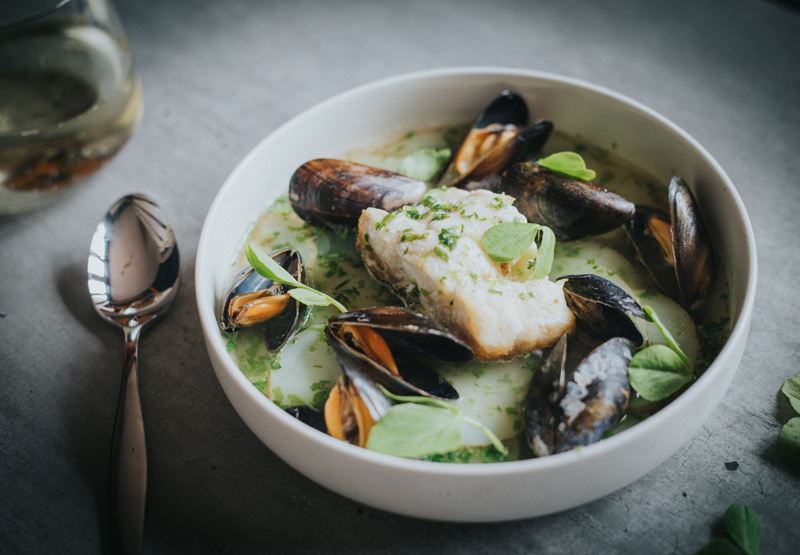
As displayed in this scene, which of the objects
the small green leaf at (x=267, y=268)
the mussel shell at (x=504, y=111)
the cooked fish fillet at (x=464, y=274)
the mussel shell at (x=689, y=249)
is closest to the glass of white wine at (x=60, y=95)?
the small green leaf at (x=267, y=268)

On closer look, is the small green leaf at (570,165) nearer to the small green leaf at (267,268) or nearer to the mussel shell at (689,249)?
the mussel shell at (689,249)

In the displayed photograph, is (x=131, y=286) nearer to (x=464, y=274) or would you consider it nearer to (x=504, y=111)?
(x=464, y=274)

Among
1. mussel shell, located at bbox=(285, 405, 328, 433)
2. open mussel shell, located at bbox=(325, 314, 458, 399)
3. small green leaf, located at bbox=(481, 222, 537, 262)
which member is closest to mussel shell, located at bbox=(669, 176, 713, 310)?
small green leaf, located at bbox=(481, 222, 537, 262)

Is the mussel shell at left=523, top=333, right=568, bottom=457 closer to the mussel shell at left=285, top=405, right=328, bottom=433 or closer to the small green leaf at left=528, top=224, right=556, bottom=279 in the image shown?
the small green leaf at left=528, top=224, right=556, bottom=279

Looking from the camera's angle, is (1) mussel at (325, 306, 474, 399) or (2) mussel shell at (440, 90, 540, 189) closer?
(1) mussel at (325, 306, 474, 399)

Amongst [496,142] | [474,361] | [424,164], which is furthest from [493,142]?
[474,361]

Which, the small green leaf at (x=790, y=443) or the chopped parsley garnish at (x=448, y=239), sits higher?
the chopped parsley garnish at (x=448, y=239)

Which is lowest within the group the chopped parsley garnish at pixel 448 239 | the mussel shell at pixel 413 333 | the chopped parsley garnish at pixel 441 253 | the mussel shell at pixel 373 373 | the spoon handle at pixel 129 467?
the spoon handle at pixel 129 467
